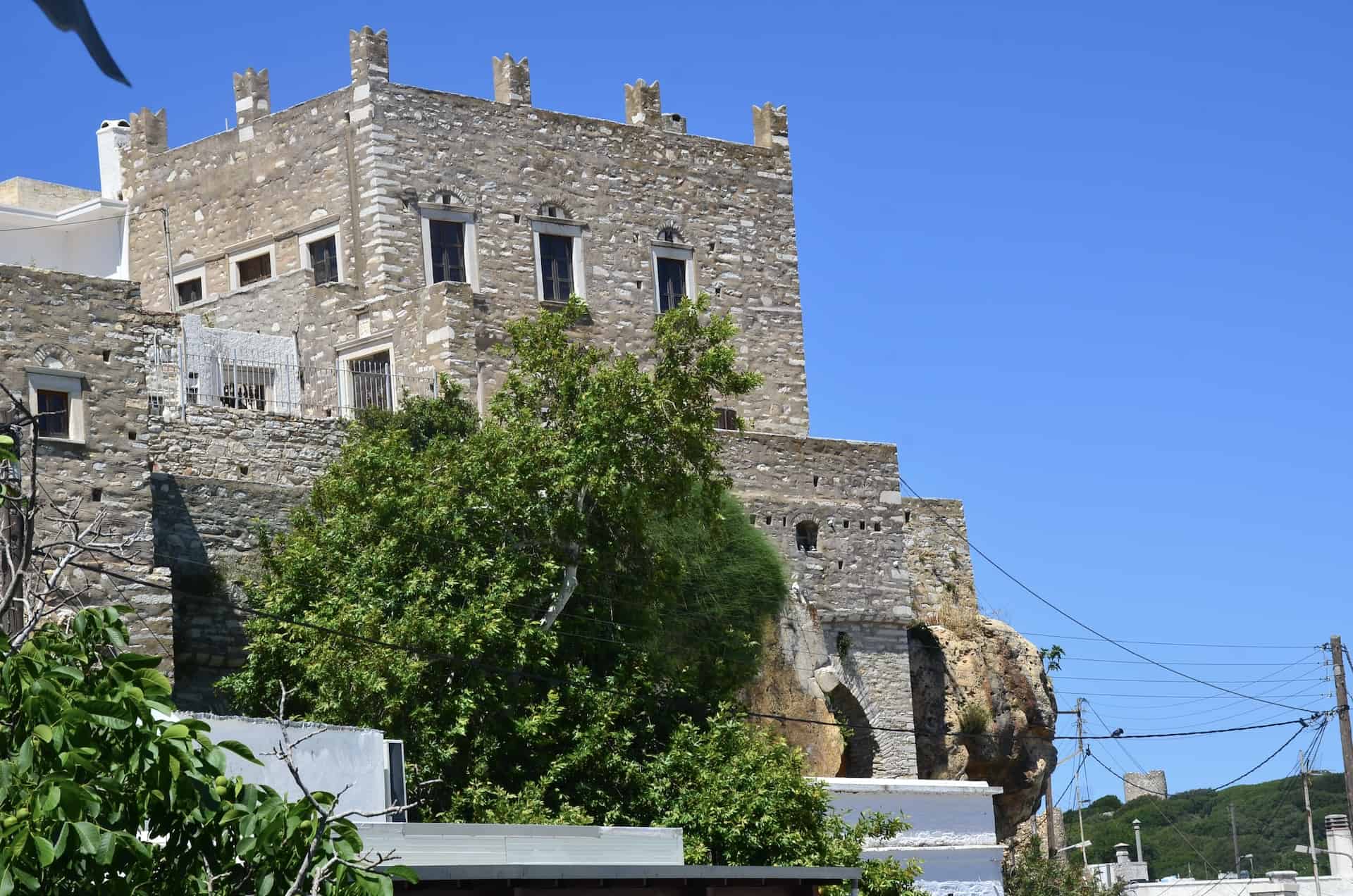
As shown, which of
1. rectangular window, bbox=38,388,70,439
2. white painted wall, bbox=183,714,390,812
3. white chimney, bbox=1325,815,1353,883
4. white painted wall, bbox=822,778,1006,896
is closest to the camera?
white painted wall, bbox=183,714,390,812

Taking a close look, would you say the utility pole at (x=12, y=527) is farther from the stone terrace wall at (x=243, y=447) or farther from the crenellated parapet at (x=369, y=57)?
the crenellated parapet at (x=369, y=57)

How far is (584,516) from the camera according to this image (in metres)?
26.6

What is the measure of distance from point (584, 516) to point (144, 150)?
609 inches

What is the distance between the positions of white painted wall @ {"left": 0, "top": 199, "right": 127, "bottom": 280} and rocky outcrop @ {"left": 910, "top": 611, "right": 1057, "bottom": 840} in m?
16.0

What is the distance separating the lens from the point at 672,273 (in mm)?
37562

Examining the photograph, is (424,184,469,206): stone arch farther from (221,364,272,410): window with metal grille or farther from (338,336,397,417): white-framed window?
(221,364,272,410): window with metal grille

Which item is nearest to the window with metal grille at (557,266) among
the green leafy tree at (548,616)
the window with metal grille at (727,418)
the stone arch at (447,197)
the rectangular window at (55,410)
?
the stone arch at (447,197)

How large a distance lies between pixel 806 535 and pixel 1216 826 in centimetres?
5211

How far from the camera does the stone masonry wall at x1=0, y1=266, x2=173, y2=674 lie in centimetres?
2433

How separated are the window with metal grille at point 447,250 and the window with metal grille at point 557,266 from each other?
1.50 meters

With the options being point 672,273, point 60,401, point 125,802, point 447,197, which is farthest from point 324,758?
point 672,273

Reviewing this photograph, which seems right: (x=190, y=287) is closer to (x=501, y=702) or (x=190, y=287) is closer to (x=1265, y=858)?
(x=501, y=702)

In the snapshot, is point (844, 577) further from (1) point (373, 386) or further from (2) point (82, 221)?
(2) point (82, 221)

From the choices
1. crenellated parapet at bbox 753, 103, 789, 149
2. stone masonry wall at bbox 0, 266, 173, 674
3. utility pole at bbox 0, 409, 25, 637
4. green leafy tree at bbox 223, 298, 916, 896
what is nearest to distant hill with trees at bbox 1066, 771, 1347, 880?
crenellated parapet at bbox 753, 103, 789, 149
